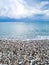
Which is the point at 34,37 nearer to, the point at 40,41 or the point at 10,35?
the point at 40,41

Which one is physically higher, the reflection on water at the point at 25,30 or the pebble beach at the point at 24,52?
the reflection on water at the point at 25,30

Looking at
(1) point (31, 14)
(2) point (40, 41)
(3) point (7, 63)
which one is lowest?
(3) point (7, 63)

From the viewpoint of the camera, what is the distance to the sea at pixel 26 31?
111 centimetres

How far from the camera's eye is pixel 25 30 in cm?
111

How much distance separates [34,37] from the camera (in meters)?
1.11

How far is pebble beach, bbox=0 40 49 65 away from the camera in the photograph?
1015 millimetres

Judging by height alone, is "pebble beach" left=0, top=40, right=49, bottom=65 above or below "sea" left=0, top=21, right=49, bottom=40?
below

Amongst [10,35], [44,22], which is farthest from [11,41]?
[44,22]

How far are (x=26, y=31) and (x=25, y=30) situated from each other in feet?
0.04

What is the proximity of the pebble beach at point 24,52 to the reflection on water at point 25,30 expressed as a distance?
0.14 feet

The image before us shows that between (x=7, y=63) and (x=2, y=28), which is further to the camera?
(x=2, y=28)

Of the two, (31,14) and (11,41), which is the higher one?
(31,14)

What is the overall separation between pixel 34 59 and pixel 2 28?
0.38m

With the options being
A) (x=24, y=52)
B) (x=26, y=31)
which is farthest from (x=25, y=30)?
(x=24, y=52)
